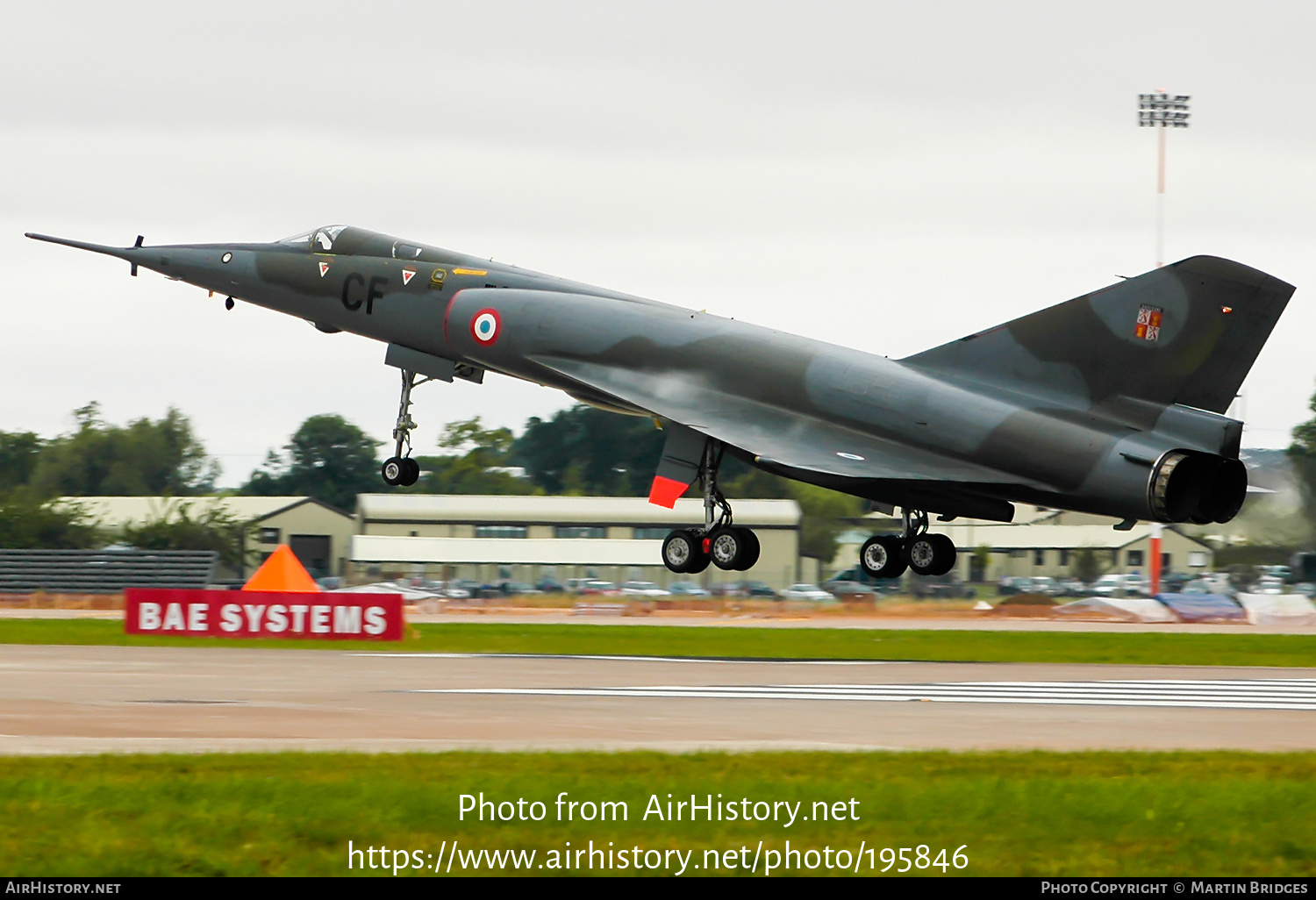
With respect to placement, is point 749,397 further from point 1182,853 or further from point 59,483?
point 59,483

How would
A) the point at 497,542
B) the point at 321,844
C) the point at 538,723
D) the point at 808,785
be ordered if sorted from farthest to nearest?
the point at 497,542, the point at 538,723, the point at 808,785, the point at 321,844

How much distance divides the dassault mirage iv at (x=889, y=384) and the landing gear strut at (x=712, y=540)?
0.04 meters

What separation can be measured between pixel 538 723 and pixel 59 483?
74663 millimetres

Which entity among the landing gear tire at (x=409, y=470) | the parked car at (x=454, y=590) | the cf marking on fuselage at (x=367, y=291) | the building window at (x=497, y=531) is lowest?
the parked car at (x=454, y=590)

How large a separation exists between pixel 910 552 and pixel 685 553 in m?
3.20

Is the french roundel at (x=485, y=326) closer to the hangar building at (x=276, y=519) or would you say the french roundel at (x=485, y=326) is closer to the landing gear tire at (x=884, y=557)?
Result: the landing gear tire at (x=884, y=557)

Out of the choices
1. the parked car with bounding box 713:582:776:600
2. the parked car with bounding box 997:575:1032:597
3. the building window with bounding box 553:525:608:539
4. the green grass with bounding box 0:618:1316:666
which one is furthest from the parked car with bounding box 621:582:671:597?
the green grass with bounding box 0:618:1316:666

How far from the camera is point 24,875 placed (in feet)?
36.8

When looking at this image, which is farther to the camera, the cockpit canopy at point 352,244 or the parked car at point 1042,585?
the parked car at point 1042,585

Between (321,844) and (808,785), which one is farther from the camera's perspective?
(808,785)

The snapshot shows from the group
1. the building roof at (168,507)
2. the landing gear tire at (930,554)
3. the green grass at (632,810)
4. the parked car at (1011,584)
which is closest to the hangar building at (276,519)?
the building roof at (168,507)

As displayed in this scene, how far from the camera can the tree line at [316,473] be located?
2815 inches

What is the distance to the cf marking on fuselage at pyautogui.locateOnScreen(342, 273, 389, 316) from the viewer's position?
26875 mm
